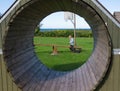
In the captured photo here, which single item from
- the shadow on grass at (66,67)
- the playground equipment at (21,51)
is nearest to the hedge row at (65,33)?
the shadow on grass at (66,67)

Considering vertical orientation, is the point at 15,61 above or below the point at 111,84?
above

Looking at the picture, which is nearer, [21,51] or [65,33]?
[21,51]

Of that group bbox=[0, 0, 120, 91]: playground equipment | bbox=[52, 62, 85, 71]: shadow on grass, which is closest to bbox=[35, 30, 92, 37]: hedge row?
bbox=[52, 62, 85, 71]: shadow on grass

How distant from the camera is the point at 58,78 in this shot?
1120 cm

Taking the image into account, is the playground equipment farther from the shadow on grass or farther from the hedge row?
the hedge row

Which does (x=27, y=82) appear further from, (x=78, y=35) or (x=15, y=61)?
(x=78, y=35)

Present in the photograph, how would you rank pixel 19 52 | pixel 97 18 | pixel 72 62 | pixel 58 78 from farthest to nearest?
pixel 72 62 < pixel 58 78 < pixel 19 52 < pixel 97 18

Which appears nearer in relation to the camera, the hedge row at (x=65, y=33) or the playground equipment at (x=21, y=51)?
the playground equipment at (x=21, y=51)

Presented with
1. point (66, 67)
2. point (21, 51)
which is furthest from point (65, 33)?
point (21, 51)

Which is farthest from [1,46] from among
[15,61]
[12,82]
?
[12,82]

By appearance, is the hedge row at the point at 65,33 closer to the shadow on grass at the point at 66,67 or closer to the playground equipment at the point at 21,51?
the shadow on grass at the point at 66,67

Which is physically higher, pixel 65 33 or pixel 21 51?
pixel 65 33

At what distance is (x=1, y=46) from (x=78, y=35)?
53385 millimetres

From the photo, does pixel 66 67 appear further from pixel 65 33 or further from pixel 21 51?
pixel 65 33
